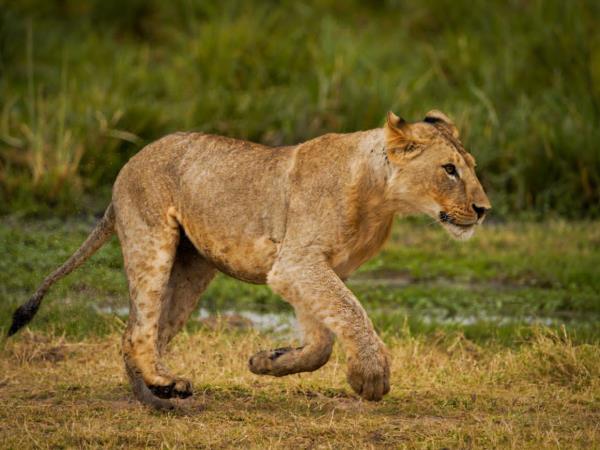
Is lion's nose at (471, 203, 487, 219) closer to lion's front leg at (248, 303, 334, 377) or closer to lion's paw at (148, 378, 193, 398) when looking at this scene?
lion's front leg at (248, 303, 334, 377)

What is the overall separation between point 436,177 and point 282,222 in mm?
688

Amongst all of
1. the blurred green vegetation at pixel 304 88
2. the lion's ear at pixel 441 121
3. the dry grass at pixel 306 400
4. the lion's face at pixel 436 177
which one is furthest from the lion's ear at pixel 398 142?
the blurred green vegetation at pixel 304 88

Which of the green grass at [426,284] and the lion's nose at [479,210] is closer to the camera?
the lion's nose at [479,210]

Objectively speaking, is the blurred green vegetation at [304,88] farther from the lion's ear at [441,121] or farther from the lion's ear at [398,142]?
the lion's ear at [398,142]

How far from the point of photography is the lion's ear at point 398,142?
17.6ft

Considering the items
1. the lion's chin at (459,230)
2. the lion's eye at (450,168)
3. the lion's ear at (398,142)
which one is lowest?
the lion's chin at (459,230)

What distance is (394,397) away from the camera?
5902mm

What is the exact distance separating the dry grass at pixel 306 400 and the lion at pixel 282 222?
22 centimetres

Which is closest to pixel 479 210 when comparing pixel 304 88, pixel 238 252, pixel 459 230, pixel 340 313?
pixel 459 230

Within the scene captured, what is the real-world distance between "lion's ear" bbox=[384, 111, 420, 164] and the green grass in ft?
5.82

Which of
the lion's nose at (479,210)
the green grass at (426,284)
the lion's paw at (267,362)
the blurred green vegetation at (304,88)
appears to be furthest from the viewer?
the blurred green vegetation at (304,88)

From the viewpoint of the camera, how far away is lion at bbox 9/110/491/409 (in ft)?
17.5

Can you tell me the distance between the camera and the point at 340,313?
205 inches

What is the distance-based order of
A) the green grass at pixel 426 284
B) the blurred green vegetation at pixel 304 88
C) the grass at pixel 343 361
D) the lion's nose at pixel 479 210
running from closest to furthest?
the grass at pixel 343 361 → the lion's nose at pixel 479 210 → the green grass at pixel 426 284 → the blurred green vegetation at pixel 304 88
